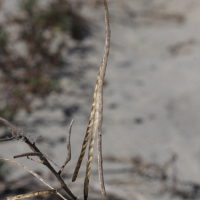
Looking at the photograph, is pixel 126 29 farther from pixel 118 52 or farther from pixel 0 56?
pixel 0 56

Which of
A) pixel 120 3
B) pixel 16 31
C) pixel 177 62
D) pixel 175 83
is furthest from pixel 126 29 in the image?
pixel 16 31

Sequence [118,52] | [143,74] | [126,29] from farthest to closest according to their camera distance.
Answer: [126,29]
[118,52]
[143,74]

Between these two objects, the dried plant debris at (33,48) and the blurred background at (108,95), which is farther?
the dried plant debris at (33,48)

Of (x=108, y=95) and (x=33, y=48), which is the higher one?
(x=33, y=48)

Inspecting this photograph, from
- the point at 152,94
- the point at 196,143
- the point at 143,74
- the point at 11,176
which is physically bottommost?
the point at 11,176

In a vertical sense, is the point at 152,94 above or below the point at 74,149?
above
